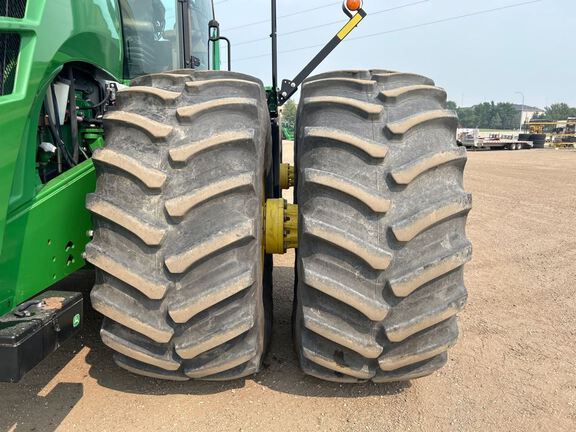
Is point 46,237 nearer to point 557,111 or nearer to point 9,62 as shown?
point 9,62

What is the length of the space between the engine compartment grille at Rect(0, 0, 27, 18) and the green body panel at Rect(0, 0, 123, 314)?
0.08ft

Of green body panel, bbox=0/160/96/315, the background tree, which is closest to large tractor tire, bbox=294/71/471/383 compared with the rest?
green body panel, bbox=0/160/96/315

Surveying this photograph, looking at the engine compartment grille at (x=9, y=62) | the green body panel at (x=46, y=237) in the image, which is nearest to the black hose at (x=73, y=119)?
the green body panel at (x=46, y=237)

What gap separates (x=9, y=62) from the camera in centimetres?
174

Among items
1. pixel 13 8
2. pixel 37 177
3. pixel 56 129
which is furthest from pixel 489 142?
pixel 13 8

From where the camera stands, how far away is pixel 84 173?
2219 mm

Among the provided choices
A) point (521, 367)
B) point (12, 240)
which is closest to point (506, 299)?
point (521, 367)

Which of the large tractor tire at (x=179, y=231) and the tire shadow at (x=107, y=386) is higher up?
the large tractor tire at (x=179, y=231)

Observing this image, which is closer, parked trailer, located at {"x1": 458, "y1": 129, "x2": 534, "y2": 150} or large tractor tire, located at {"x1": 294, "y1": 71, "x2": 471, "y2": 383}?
large tractor tire, located at {"x1": 294, "y1": 71, "x2": 471, "y2": 383}

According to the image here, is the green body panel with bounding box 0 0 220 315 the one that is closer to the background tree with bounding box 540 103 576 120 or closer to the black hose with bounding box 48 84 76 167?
the black hose with bounding box 48 84 76 167

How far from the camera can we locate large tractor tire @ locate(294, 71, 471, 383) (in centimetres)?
197

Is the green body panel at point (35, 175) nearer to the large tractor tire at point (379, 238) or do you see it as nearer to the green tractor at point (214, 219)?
the green tractor at point (214, 219)

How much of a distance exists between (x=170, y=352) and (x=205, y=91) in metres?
1.13

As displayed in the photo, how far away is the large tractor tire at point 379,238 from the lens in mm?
1970
